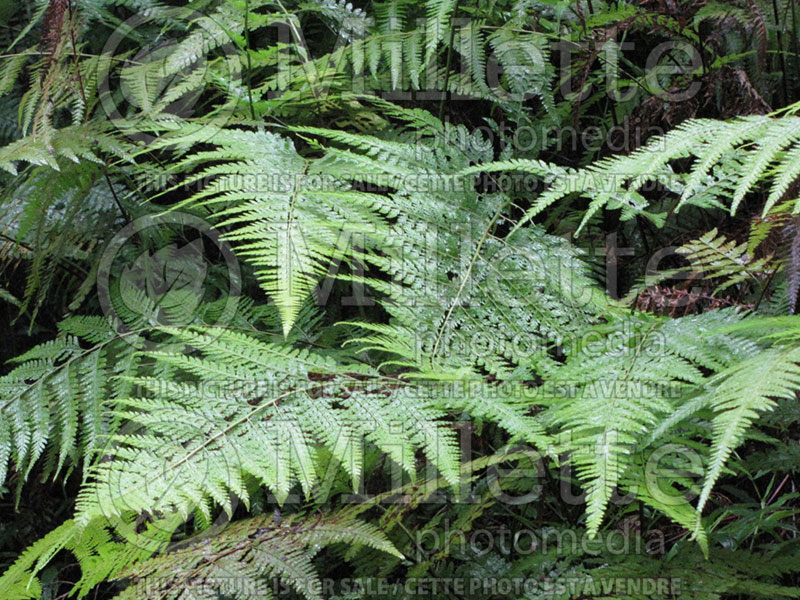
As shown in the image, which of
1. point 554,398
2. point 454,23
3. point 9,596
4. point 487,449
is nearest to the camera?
point 554,398

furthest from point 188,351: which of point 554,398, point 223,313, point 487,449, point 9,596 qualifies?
point 554,398

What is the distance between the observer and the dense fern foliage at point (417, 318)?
112 cm

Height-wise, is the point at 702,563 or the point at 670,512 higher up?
the point at 670,512

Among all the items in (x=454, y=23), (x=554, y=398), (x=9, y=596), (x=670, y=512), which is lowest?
(x=9, y=596)

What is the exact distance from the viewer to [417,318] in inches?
52.1

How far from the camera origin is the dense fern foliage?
112 centimetres

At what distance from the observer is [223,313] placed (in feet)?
5.84

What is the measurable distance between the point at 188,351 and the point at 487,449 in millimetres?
797

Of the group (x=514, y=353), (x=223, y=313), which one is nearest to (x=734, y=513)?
(x=514, y=353)

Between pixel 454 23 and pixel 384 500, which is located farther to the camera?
pixel 454 23

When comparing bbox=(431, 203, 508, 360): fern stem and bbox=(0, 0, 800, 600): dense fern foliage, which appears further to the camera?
bbox=(431, 203, 508, 360): fern stem

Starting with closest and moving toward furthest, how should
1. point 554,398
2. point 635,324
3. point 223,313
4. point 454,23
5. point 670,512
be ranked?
point 670,512
point 554,398
point 635,324
point 223,313
point 454,23

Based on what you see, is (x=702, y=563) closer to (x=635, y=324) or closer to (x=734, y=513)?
(x=734, y=513)

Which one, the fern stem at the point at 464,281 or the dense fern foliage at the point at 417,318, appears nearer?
the dense fern foliage at the point at 417,318
